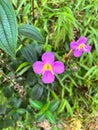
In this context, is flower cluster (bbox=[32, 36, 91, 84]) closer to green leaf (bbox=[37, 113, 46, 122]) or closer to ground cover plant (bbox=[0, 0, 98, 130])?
ground cover plant (bbox=[0, 0, 98, 130])

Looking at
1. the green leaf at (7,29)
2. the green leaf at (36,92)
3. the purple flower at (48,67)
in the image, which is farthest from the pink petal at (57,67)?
the green leaf at (7,29)

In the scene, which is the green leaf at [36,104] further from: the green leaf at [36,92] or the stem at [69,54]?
the stem at [69,54]

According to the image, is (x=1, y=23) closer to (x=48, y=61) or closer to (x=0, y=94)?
(x=48, y=61)

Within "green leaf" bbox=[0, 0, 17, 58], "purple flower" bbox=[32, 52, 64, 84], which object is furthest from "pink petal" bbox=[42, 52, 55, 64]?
"green leaf" bbox=[0, 0, 17, 58]

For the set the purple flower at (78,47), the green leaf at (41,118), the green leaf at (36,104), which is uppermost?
the purple flower at (78,47)

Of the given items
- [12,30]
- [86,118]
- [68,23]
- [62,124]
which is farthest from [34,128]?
[12,30]

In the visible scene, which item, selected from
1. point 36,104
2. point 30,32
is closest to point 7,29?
point 30,32

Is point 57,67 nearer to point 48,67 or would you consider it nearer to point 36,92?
point 48,67
